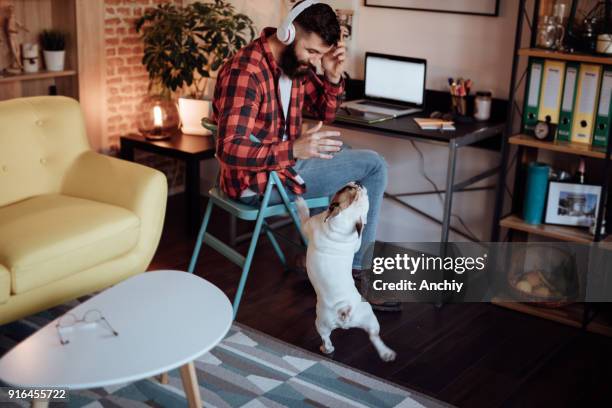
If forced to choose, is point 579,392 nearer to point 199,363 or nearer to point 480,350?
point 480,350

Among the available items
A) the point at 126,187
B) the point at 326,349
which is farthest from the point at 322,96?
the point at 326,349

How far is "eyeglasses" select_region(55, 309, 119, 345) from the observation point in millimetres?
2322

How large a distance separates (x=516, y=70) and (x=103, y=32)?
231 cm

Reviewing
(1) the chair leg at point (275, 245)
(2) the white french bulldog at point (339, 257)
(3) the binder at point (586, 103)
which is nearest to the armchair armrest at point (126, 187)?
(1) the chair leg at point (275, 245)

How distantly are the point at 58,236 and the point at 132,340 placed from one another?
938mm

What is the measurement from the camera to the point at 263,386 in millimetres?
2828

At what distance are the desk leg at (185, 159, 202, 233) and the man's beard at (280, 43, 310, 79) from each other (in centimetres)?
121

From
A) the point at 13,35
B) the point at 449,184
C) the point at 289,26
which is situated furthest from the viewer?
the point at 13,35

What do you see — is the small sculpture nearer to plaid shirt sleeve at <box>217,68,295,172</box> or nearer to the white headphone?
plaid shirt sleeve at <box>217,68,295,172</box>

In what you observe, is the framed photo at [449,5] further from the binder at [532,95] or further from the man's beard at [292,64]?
the man's beard at [292,64]

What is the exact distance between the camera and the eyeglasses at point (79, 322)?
2322 millimetres

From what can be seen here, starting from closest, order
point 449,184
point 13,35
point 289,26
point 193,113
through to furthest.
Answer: point 289,26 < point 449,184 < point 13,35 < point 193,113

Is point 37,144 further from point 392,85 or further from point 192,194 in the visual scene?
point 392,85

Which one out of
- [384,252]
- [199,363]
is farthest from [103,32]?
[199,363]
